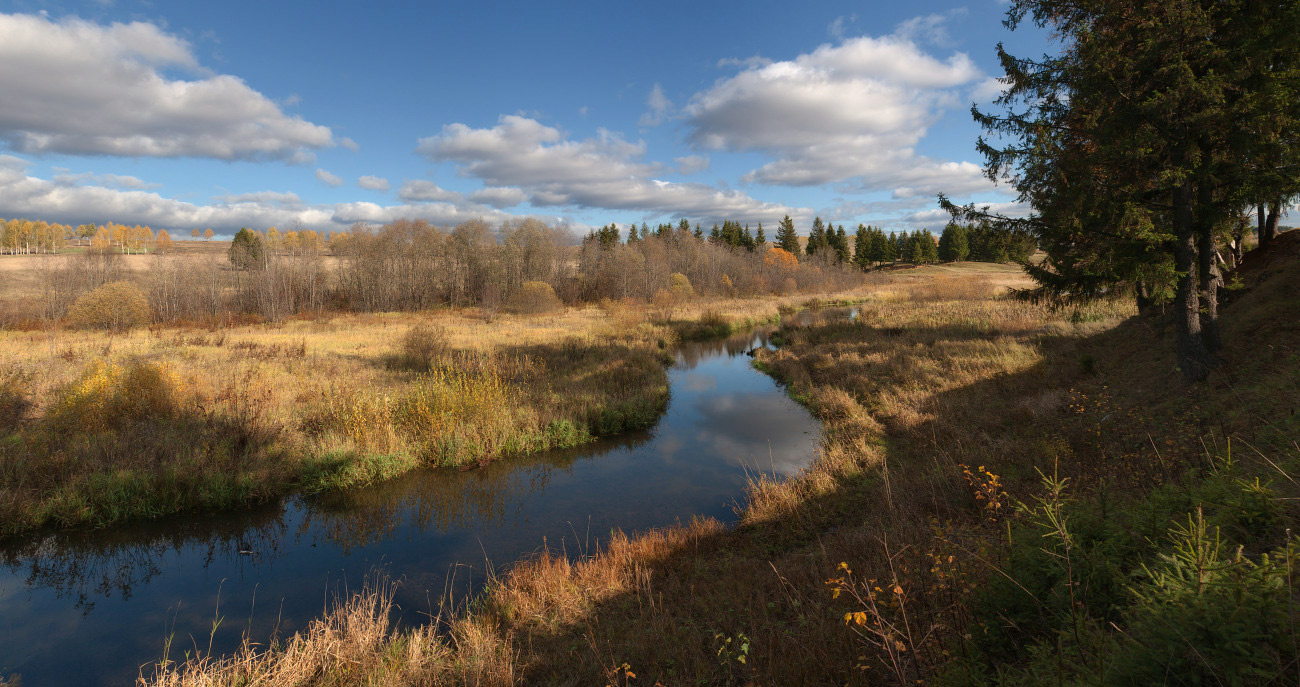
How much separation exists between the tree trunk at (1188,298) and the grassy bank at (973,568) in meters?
0.42

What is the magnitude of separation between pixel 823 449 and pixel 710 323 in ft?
79.2

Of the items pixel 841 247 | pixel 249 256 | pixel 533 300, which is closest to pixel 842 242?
pixel 841 247

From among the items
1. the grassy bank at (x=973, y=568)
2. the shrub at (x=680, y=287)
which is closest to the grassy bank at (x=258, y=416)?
the grassy bank at (x=973, y=568)

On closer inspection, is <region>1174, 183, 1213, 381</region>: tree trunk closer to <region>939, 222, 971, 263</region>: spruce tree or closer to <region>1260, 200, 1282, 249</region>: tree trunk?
<region>1260, 200, 1282, 249</region>: tree trunk

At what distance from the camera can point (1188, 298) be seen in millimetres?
8555

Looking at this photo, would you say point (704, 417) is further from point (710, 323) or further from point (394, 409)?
point (710, 323)

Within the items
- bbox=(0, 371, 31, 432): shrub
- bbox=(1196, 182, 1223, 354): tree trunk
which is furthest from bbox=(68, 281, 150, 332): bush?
bbox=(1196, 182, 1223, 354): tree trunk

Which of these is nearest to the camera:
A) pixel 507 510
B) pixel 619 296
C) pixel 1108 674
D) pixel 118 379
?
pixel 1108 674

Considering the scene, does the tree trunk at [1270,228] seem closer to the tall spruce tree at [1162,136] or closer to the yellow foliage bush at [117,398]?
the tall spruce tree at [1162,136]

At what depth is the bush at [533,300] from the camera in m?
42.9

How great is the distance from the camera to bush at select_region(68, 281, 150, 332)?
26.6 m

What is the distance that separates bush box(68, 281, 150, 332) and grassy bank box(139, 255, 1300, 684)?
32.0 metres

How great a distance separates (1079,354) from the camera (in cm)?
1322

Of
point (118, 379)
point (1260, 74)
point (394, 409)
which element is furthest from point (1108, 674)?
point (118, 379)
